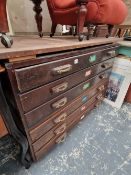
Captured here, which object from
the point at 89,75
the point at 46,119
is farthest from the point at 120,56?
the point at 46,119

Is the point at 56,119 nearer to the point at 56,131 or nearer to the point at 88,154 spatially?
the point at 56,131

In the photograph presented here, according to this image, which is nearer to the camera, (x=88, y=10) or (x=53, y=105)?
(x=53, y=105)

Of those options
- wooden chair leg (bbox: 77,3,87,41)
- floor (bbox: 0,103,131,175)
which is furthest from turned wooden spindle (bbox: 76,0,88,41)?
floor (bbox: 0,103,131,175)

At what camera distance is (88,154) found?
87 cm

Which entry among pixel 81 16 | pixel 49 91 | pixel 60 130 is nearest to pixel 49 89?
pixel 49 91

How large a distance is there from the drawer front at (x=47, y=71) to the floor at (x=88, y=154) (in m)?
0.55

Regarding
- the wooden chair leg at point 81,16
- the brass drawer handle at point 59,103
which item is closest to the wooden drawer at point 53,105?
the brass drawer handle at point 59,103

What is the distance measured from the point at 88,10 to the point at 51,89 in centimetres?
64

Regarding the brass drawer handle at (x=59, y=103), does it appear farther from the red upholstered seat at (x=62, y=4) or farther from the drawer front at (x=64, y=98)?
the red upholstered seat at (x=62, y=4)

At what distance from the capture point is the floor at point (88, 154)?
30.2 inches

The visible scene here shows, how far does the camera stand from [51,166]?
0.79m

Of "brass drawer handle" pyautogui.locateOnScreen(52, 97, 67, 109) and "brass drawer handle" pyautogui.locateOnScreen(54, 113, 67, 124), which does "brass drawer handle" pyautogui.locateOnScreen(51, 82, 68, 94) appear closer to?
"brass drawer handle" pyautogui.locateOnScreen(52, 97, 67, 109)

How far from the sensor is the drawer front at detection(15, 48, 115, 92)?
47 cm

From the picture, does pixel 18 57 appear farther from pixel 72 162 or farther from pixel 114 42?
pixel 114 42
